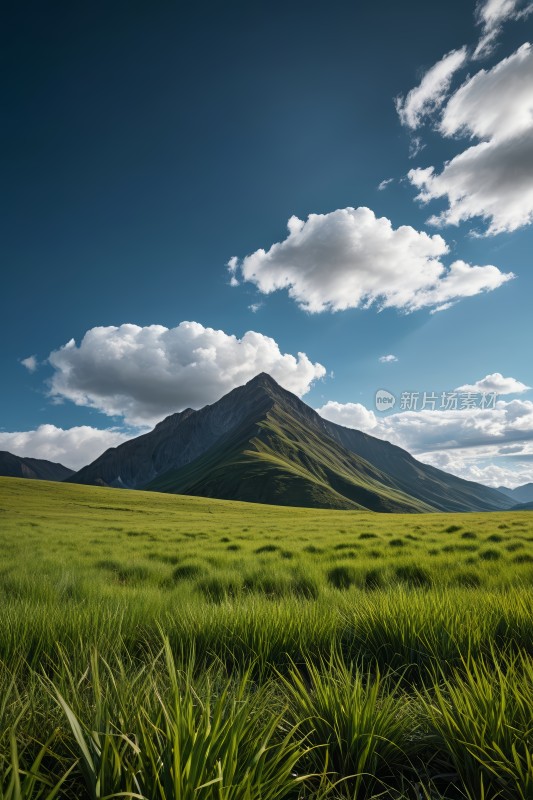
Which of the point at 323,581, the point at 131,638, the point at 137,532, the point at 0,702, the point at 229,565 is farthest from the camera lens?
the point at 137,532

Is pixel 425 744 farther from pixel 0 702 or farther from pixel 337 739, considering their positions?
pixel 0 702

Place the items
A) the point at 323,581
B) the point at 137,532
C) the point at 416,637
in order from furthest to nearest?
the point at 137,532 < the point at 323,581 < the point at 416,637

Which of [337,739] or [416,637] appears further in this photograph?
[416,637]

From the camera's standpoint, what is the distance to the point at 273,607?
3625 millimetres

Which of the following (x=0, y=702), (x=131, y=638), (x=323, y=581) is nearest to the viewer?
(x=0, y=702)

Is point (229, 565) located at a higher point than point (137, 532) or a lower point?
higher

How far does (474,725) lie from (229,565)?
8364 mm

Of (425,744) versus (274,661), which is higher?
(425,744)

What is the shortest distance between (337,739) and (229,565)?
8143mm

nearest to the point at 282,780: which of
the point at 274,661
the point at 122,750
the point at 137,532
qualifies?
the point at 122,750

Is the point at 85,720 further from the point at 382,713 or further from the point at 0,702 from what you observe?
the point at 382,713

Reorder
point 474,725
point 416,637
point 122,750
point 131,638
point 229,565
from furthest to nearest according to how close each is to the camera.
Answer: point 229,565 < point 131,638 < point 416,637 < point 474,725 < point 122,750

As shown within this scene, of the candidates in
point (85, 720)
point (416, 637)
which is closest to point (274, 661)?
point (416, 637)

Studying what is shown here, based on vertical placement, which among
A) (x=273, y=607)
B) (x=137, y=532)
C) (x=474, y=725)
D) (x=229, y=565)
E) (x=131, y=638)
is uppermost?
(x=474, y=725)
